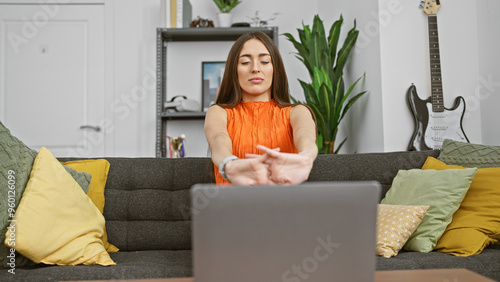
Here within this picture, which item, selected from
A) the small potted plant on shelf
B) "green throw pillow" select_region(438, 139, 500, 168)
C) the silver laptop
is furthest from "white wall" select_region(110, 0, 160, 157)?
the silver laptop

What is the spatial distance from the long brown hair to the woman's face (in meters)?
0.02

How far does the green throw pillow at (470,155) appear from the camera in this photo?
6.25 feet

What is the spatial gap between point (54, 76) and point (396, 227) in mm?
3286

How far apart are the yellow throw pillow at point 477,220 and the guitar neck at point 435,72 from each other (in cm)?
102

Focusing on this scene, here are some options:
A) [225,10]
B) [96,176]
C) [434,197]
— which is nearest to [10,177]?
[96,176]

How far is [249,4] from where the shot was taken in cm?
407

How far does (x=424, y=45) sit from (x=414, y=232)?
1.50m

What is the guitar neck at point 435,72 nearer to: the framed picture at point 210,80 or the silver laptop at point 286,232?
the framed picture at point 210,80

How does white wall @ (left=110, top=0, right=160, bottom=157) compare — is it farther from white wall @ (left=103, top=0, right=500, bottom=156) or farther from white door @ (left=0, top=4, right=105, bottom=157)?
white wall @ (left=103, top=0, right=500, bottom=156)

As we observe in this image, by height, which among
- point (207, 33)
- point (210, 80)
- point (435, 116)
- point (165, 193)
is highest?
point (207, 33)

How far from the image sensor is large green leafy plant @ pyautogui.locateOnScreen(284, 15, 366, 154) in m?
3.11

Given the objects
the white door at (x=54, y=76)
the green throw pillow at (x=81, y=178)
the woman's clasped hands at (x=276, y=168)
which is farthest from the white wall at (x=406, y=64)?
the white door at (x=54, y=76)

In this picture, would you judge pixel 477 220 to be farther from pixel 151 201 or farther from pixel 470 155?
pixel 151 201

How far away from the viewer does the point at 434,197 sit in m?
1.79
